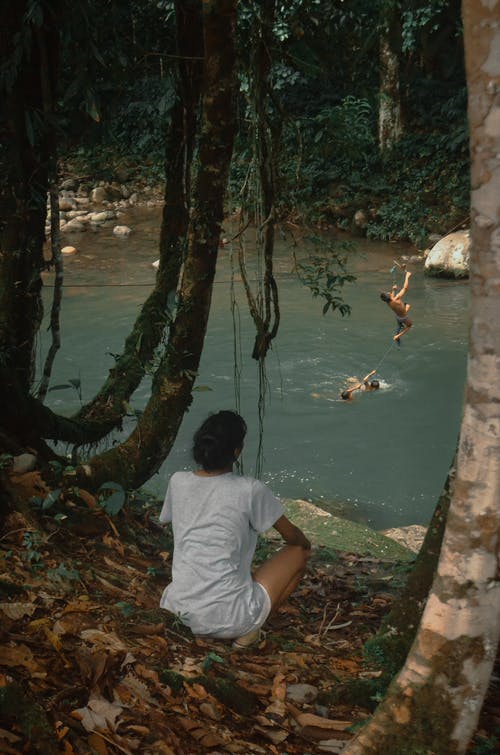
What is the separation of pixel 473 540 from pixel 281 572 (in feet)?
5.18

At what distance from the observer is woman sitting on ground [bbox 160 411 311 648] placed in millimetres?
3227

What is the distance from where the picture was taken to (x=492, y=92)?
197 cm

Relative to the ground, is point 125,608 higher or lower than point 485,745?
higher

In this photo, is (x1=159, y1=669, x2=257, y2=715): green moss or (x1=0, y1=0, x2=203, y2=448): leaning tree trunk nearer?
(x1=159, y1=669, x2=257, y2=715): green moss

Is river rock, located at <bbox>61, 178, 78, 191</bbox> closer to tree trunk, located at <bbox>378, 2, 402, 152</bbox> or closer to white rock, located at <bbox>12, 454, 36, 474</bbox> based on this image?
tree trunk, located at <bbox>378, 2, 402, 152</bbox>

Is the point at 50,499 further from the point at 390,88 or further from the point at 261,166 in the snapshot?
the point at 390,88

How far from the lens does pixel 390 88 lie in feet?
57.1

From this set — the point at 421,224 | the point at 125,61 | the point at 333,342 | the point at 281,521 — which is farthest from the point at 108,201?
the point at 281,521

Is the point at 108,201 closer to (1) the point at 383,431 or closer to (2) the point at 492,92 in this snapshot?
(1) the point at 383,431

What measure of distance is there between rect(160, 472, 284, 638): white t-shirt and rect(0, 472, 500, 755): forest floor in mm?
98

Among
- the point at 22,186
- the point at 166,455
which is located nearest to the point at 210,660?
the point at 166,455

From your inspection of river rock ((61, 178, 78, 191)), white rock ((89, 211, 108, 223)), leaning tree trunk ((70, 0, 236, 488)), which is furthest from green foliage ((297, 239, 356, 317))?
river rock ((61, 178, 78, 191))

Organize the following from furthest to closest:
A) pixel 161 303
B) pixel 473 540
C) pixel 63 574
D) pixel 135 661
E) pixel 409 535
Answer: pixel 409 535, pixel 161 303, pixel 63 574, pixel 135 661, pixel 473 540

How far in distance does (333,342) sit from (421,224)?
20.2 feet
